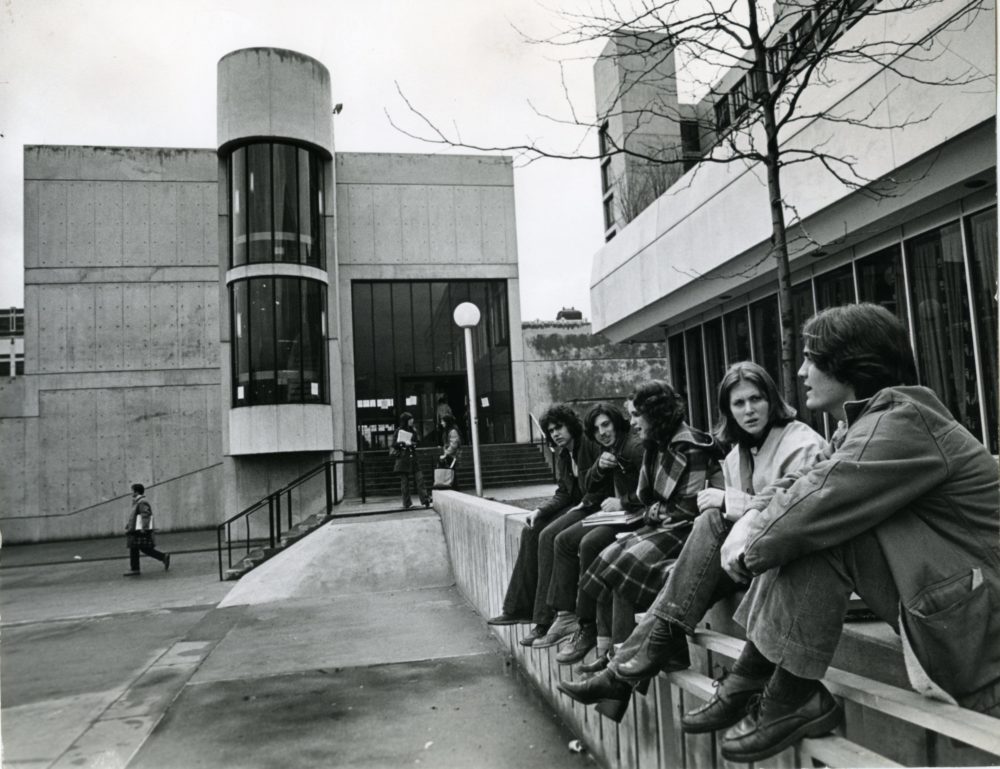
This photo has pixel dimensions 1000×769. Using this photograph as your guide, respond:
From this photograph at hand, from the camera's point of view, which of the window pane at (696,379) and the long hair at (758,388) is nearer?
the long hair at (758,388)

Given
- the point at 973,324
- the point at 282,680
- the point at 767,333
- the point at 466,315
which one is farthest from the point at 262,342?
the point at 973,324

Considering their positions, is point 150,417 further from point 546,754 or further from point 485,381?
point 546,754

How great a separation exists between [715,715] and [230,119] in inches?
773

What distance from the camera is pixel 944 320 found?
23.6ft

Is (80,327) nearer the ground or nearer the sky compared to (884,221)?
nearer the sky

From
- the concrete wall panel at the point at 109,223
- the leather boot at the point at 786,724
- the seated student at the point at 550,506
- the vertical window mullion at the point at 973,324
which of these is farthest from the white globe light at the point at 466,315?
the concrete wall panel at the point at 109,223

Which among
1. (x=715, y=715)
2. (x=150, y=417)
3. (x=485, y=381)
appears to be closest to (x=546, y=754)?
(x=715, y=715)

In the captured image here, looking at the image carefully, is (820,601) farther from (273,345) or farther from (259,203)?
(259,203)

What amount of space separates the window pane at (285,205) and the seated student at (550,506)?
15512 millimetres

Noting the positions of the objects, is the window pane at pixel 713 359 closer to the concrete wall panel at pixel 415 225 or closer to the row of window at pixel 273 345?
the row of window at pixel 273 345

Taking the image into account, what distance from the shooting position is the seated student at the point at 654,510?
3217mm

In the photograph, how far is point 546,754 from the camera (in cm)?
388

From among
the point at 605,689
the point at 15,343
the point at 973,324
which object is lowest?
the point at 605,689

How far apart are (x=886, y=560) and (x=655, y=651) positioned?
104 cm
